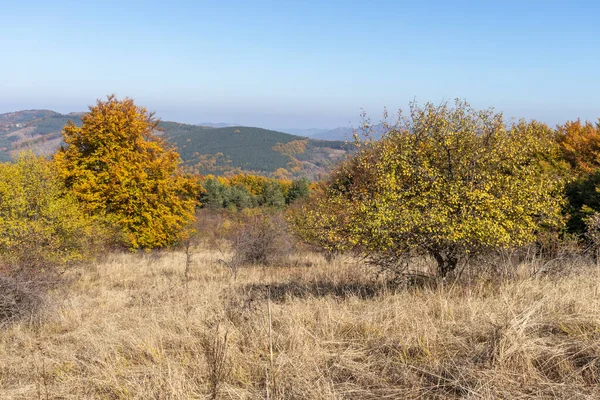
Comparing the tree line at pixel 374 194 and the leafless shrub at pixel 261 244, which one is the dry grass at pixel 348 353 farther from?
the leafless shrub at pixel 261 244

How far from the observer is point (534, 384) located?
2.74 meters

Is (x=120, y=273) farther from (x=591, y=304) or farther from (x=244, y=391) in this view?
(x=591, y=304)

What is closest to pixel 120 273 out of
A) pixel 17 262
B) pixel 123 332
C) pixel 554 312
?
pixel 17 262

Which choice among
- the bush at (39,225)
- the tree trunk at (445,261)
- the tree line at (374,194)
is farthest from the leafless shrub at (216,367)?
the bush at (39,225)

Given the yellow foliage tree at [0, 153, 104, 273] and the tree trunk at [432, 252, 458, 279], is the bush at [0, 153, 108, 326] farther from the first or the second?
the tree trunk at [432, 252, 458, 279]

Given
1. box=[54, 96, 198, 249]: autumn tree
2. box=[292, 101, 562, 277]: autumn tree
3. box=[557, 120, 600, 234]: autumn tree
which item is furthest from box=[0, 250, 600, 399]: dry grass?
box=[54, 96, 198, 249]: autumn tree

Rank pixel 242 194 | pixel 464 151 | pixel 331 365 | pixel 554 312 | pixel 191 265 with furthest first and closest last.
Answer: pixel 242 194
pixel 191 265
pixel 464 151
pixel 554 312
pixel 331 365

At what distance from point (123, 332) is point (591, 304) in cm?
530

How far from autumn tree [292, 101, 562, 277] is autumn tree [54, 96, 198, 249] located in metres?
16.3

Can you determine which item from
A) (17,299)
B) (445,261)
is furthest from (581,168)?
(17,299)

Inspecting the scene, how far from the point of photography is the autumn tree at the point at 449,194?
5.62 meters

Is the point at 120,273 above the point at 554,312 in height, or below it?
below

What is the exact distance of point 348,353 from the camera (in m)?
3.54

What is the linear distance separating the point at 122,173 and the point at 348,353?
19184mm
